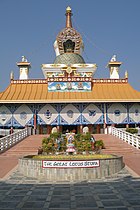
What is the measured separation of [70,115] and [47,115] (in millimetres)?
2522

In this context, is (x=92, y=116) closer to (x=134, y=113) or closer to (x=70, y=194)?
(x=134, y=113)

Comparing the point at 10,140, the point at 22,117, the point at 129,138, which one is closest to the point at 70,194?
the point at 10,140

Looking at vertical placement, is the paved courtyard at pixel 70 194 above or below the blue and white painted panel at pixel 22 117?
below

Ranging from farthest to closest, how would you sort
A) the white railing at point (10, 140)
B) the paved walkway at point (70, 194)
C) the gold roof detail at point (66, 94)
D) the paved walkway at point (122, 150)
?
the gold roof detail at point (66, 94), the white railing at point (10, 140), the paved walkway at point (122, 150), the paved walkway at point (70, 194)

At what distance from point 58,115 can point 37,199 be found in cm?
2144

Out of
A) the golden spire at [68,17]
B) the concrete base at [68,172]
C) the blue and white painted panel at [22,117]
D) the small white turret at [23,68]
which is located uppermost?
the golden spire at [68,17]

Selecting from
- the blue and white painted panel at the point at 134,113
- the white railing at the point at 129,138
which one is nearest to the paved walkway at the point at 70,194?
the white railing at the point at 129,138

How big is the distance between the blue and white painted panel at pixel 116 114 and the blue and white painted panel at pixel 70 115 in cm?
341

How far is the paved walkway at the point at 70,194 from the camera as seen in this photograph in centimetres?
610

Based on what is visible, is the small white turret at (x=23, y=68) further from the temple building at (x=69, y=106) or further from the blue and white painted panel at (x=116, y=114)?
the blue and white painted panel at (x=116, y=114)

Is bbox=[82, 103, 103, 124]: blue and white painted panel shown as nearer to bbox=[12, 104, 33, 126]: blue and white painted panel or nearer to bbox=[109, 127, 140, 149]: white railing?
bbox=[109, 127, 140, 149]: white railing

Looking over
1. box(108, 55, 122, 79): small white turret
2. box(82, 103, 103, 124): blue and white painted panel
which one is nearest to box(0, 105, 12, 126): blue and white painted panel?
box(82, 103, 103, 124): blue and white painted panel

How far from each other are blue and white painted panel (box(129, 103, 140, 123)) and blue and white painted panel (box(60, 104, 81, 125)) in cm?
574

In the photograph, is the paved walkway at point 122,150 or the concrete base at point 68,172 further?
the paved walkway at point 122,150
